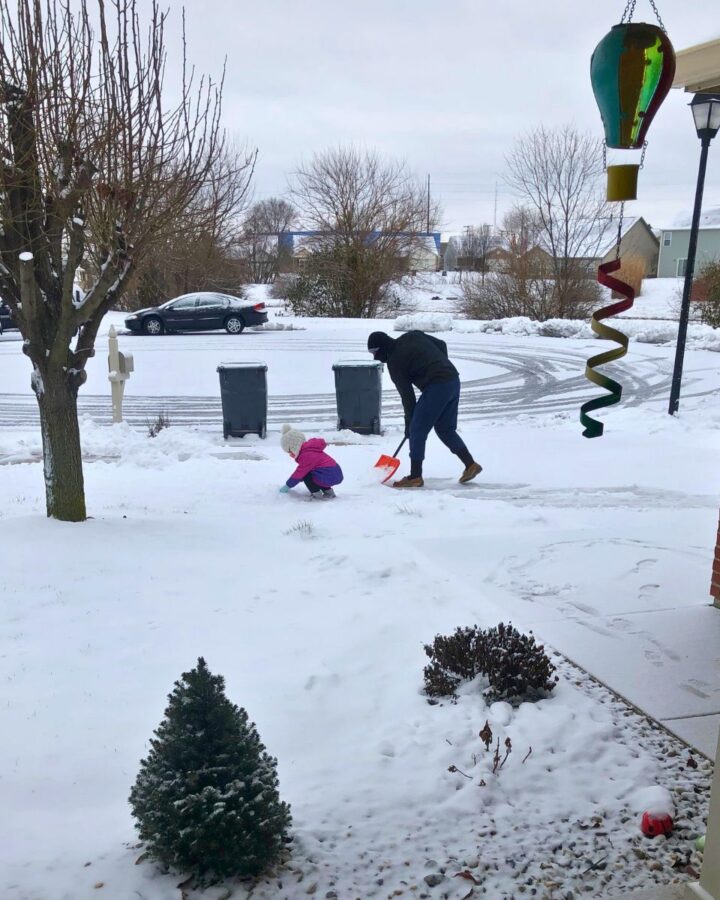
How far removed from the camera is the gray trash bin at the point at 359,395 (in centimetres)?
1022

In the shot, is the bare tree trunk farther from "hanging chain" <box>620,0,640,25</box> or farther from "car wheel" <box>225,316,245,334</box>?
"car wheel" <box>225,316,245,334</box>

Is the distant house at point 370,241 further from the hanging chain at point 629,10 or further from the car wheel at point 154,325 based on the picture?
the hanging chain at point 629,10

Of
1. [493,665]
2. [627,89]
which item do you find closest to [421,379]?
[493,665]

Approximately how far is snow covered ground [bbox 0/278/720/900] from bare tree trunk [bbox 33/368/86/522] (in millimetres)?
197

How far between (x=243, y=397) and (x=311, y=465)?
358cm

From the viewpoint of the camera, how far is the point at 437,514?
6664 millimetres

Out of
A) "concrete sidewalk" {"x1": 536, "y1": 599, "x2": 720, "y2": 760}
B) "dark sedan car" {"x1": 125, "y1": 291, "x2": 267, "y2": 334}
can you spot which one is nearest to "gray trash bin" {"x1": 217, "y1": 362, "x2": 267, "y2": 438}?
"concrete sidewalk" {"x1": 536, "y1": 599, "x2": 720, "y2": 760}

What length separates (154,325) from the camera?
2619cm

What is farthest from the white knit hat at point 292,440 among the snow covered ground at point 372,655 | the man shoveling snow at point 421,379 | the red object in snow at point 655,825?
the red object in snow at point 655,825

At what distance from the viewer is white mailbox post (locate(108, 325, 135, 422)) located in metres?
10.4

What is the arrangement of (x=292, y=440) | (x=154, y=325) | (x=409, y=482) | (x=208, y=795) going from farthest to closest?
(x=154, y=325) → (x=409, y=482) → (x=292, y=440) → (x=208, y=795)

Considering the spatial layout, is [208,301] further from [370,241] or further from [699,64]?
[699,64]

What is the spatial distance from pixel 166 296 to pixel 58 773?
32.7m

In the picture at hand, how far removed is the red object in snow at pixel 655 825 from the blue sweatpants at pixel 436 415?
16.7 ft
